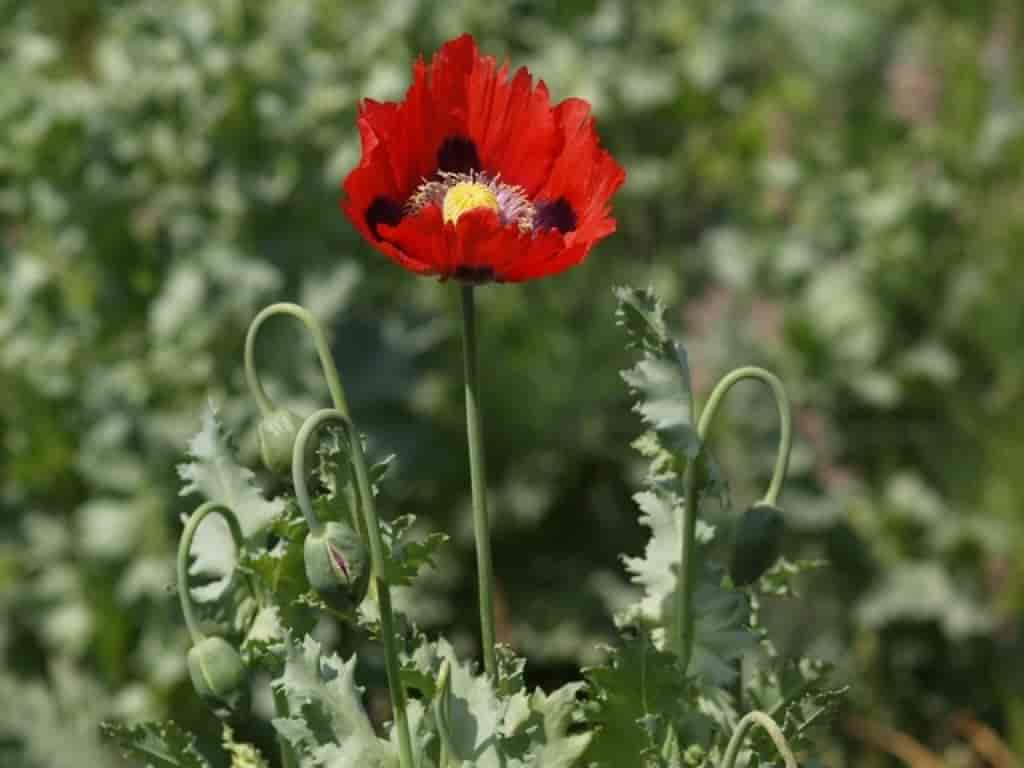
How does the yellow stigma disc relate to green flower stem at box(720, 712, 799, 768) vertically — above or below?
above

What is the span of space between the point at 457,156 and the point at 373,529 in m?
0.31

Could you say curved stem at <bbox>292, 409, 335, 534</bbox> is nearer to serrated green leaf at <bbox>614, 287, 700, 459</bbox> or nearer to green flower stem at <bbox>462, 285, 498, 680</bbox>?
green flower stem at <bbox>462, 285, 498, 680</bbox>

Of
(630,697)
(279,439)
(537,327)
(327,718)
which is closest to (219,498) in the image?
(279,439)

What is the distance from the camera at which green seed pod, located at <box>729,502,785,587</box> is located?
125 cm

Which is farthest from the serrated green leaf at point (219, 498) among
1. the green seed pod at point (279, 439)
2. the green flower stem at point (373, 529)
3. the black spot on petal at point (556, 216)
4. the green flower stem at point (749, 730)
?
the green flower stem at point (749, 730)

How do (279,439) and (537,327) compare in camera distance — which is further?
(537,327)

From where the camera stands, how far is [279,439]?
4.16 feet

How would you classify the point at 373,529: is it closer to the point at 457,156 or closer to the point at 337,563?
the point at 337,563

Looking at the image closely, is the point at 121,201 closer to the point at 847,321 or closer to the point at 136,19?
the point at 136,19

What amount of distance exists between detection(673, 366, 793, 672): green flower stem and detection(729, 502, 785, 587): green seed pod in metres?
0.02

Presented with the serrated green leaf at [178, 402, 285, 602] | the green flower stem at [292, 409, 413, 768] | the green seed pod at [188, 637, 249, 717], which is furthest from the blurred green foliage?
the green flower stem at [292, 409, 413, 768]

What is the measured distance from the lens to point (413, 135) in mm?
1308

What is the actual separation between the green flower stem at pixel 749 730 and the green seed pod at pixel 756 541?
0.39 feet

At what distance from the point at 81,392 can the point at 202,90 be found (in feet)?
1.70
